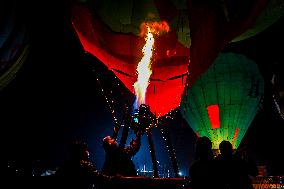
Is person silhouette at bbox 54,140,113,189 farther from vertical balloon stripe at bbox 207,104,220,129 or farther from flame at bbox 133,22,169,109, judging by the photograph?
vertical balloon stripe at bbox 207,104,220,129

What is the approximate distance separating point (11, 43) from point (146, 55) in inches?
144

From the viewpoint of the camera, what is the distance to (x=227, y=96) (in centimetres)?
1024

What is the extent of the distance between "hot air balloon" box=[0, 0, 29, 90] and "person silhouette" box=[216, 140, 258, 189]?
632 centimetres

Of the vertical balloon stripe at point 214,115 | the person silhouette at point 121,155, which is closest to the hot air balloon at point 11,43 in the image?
the person silhouette at point 121,155

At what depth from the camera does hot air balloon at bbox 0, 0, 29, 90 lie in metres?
7.30

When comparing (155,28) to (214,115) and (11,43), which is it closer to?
(11,43)

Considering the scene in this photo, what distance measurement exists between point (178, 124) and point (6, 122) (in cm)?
1011

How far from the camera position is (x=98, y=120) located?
18.1m

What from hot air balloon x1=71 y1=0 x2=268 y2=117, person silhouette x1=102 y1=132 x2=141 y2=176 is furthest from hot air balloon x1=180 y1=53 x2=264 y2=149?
person silhouette x1=102 y1=132 x2=141 y2=176

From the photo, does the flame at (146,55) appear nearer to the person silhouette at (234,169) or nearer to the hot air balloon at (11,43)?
the person silhouette at (234,169)

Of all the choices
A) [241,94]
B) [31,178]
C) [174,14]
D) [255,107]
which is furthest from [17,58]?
[255,107]

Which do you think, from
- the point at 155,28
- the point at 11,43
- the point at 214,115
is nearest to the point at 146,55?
the point at 155,28

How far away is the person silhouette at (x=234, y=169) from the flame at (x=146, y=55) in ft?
10.8

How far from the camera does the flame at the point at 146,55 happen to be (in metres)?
6.43
